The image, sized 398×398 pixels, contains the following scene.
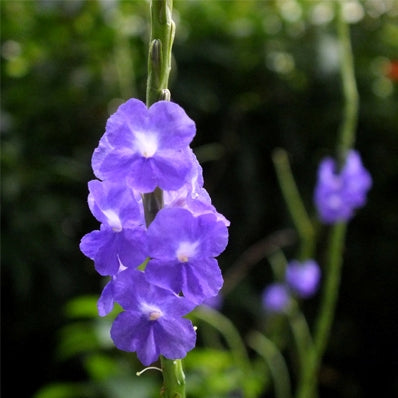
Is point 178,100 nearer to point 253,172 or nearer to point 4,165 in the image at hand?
point 253,172

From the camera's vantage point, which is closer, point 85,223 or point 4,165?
point 4,165

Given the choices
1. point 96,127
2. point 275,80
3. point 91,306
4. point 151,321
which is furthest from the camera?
point 275,80

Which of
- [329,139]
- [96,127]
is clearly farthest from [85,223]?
[329,139]

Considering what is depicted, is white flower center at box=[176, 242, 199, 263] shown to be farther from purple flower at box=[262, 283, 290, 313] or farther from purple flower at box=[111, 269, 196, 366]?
purple flower at box=[262, 283, 290, 313]

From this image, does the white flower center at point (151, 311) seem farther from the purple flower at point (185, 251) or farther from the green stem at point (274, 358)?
the green stem at point (274, 358)

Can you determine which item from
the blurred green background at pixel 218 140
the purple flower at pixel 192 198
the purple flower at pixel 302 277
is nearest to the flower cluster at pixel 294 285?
the purple flower at pixel 302 277

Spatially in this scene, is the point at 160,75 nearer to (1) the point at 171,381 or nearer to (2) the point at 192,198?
(2) the point at 192,198

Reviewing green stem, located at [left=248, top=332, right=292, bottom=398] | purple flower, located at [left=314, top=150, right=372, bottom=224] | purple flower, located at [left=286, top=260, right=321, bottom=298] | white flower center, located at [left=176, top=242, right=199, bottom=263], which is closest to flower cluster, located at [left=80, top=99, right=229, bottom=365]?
white flower center, located at [left=176, top=242, right=199, bottom=263]
